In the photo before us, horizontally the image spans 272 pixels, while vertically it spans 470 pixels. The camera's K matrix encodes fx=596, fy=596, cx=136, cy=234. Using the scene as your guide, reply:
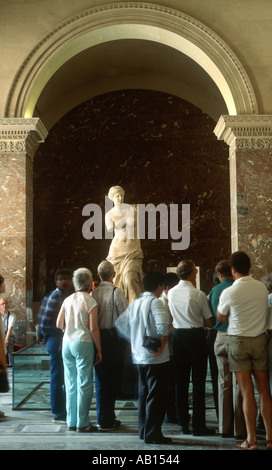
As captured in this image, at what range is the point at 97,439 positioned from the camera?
5.76m

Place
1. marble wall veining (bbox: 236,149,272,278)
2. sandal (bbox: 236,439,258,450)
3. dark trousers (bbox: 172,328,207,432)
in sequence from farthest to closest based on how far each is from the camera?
marble wall veining (bbox: 236,149,272,278) → dark trousers (bbox: 172,328,207,432) → sandal (bbox: 236,439,258,450)

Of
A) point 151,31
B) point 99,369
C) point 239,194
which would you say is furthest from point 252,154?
point 99,369

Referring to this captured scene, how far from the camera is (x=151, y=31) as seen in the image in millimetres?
11688

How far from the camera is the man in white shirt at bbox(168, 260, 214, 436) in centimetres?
596

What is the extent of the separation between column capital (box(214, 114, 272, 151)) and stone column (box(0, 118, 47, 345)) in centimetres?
361

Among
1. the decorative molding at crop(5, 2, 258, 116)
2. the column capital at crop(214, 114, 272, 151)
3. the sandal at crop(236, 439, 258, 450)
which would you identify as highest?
the decorative molding at crop(5, 2, 258, 116)

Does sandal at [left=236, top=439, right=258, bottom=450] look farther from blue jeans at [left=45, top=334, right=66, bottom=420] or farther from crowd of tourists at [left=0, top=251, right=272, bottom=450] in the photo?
blue jeans at [left=45, top=334, right=66, bottom=420]

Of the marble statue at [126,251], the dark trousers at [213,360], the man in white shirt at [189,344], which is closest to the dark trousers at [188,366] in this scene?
the man in white shirt at [189,344]

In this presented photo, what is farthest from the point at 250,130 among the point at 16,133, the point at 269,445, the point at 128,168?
the point at 269,445

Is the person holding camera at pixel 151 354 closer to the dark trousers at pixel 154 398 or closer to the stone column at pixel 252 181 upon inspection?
the dark trousers at pixel 154 398

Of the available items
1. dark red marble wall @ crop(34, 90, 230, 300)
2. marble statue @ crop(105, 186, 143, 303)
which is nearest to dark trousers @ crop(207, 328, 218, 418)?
marble statue @ crop(105, 186, 143, 303)

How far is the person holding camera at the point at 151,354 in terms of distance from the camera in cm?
558

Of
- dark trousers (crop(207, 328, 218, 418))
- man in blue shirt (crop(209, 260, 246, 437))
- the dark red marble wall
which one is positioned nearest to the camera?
man in blue shirt (crop(209, 260, 246, 437))
